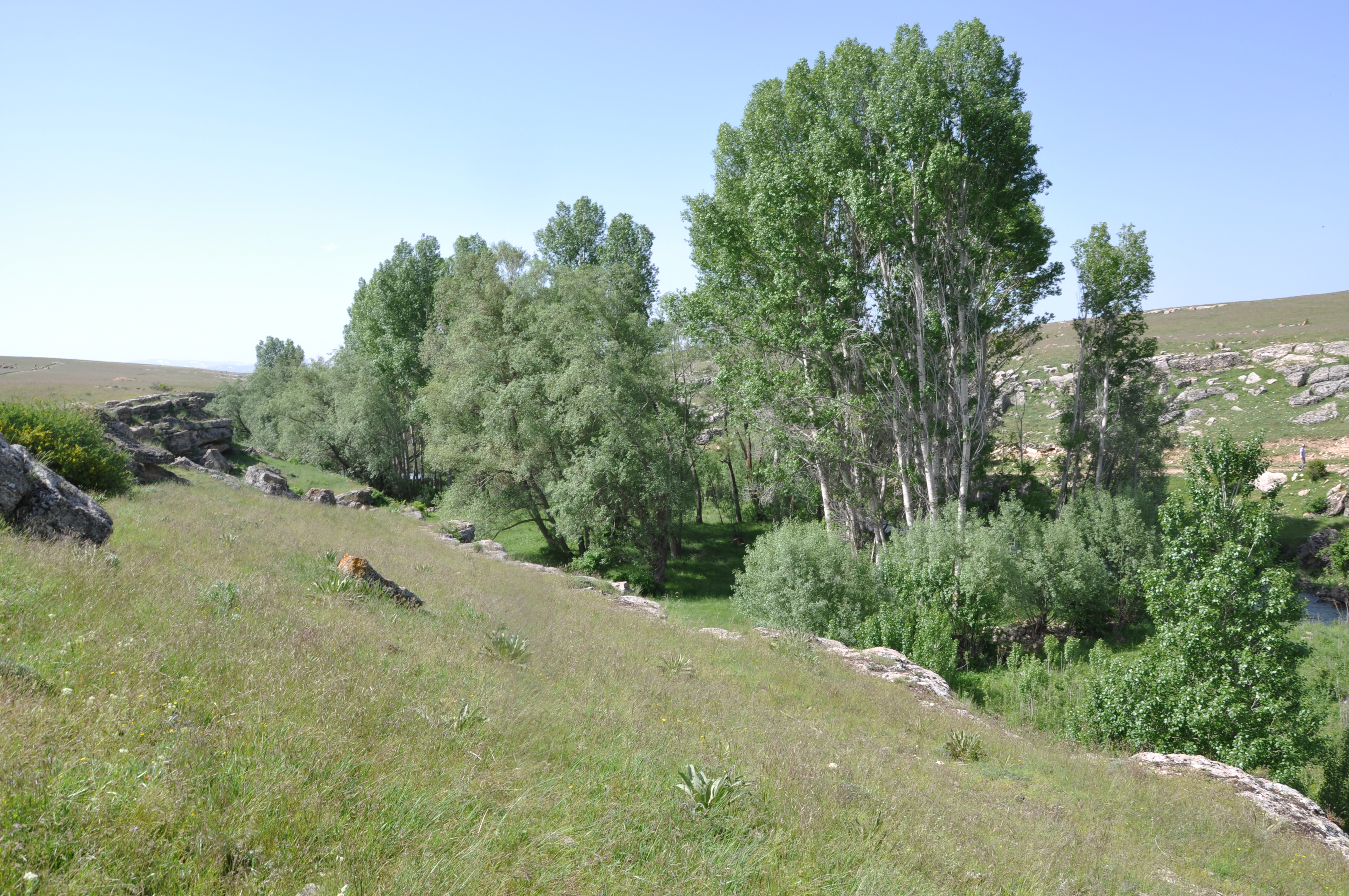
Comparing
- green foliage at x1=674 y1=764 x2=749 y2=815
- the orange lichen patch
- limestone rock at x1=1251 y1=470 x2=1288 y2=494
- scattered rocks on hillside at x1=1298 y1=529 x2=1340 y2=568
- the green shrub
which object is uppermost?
the orange lichen patch

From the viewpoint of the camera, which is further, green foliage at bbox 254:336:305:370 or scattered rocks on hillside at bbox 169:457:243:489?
green foliage at bbox 254:336:305:370

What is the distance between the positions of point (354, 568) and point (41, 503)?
12.6ft

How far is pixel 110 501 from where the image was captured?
13.1 m

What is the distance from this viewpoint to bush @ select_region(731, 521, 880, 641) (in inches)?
777

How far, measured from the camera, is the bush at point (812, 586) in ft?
64.7

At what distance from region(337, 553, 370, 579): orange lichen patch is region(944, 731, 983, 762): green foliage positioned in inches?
377

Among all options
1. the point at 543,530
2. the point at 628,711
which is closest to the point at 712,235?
the point at 543,530

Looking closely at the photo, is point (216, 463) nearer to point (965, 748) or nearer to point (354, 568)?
point (354, 568)

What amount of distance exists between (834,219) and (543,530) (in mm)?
19227

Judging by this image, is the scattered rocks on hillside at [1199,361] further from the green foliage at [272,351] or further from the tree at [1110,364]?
the green foliage at [272,351]

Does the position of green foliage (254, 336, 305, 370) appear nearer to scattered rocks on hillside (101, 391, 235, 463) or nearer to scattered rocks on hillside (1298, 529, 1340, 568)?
scattered rocks on hillside (101, 391, 235, 463)

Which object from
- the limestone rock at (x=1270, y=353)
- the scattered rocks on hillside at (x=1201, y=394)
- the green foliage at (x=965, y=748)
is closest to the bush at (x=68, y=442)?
the green foliage at (x=965, y=748)

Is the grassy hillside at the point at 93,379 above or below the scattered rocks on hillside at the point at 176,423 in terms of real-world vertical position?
above

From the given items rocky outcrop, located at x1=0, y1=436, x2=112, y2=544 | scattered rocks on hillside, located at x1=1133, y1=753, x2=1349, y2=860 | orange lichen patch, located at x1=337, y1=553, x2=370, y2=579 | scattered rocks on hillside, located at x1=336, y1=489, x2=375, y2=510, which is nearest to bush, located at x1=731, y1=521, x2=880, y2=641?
scattered rocks on hillside, located at x1=1133, y1=753, x2=1349, y2=860
